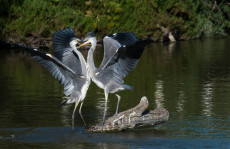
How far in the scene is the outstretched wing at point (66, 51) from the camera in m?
11.0

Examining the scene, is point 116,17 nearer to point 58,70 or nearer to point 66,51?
point 66,51

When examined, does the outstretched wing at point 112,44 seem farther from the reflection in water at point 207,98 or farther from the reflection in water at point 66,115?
the reflection in water at point 207,98

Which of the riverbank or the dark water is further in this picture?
the riverbank

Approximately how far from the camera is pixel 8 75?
57.0ft

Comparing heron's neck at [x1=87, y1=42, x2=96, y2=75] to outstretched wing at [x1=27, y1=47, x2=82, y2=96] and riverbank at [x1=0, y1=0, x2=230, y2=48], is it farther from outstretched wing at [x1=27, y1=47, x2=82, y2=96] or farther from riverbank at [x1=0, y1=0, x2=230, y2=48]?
riverbank at [x1=0, y1=0, x2=230, y2=48]

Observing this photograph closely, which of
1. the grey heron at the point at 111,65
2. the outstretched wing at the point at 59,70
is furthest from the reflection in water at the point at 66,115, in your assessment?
the grey heron at the point at 111,65

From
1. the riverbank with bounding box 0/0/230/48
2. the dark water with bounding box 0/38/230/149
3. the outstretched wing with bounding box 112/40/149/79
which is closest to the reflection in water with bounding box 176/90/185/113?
the dark water with bounding box 0/38/230/149

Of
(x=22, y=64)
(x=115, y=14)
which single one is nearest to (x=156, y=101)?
(x=22, y=64)

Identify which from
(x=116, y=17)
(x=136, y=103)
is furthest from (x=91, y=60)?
(x=116, y=17)

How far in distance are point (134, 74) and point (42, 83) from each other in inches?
122

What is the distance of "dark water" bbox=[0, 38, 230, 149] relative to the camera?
9406mm

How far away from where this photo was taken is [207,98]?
42.9 feet

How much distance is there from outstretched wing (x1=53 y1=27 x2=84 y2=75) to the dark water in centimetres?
106

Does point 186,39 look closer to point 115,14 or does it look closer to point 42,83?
point 115,14
